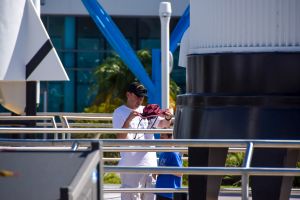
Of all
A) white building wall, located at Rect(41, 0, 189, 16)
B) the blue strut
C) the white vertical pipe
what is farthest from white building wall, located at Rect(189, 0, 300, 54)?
white building wall, located at Rect(41, 0, 189, 16)

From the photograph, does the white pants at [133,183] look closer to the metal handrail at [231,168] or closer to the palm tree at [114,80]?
the metal handrail at [231,168]

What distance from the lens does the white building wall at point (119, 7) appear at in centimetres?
4062

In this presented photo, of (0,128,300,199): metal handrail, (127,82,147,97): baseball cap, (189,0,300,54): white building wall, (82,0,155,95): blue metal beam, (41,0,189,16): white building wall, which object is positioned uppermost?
(41,0,189,16): white building wall

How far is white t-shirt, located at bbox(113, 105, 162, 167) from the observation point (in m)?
9.82

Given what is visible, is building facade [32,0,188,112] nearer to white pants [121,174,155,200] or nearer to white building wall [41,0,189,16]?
white building wall [41,0,189,16]

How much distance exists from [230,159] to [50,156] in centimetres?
1256

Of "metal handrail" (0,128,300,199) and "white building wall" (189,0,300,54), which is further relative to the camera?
"white building wall" (189,0,300,54)

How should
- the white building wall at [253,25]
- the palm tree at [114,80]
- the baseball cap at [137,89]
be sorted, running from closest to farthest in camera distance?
the white building wall at [253,25]
the baseball cap at [137,89]
the palm tree at [114,80]

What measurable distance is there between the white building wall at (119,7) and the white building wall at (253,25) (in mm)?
33879

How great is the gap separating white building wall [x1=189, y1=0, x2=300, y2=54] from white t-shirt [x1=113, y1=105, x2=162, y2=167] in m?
3.15

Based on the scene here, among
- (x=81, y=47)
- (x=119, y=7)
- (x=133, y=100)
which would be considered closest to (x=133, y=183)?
(x=133, y=100)

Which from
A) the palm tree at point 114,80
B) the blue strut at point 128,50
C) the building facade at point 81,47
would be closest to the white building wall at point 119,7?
the building facade at point 81,47

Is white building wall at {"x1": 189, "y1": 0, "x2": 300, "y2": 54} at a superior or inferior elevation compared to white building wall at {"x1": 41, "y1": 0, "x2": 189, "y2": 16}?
inferior

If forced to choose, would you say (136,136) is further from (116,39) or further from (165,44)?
(116,39)
